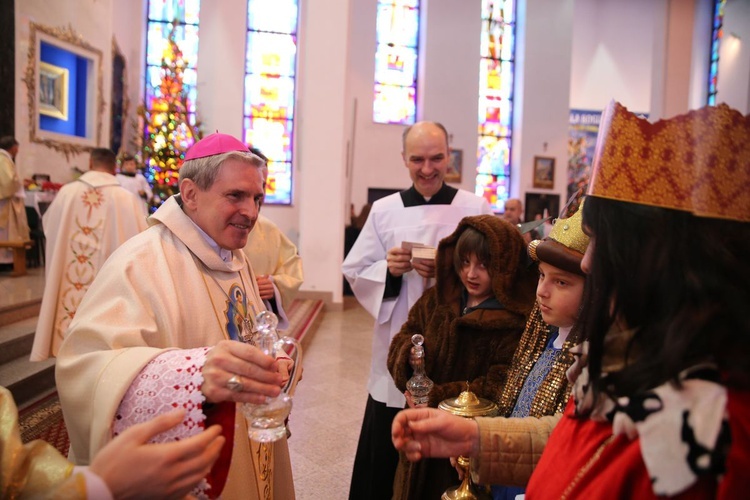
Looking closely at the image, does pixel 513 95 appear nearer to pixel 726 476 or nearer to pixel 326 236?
pixel 326 236

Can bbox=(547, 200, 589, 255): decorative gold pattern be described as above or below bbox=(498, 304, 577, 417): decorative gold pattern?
above

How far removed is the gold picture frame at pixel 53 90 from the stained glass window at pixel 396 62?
704 centimetres

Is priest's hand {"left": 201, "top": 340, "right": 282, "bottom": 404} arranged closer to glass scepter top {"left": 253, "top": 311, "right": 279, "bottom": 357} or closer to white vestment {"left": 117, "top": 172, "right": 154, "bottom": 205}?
glass scepter top {"left": 253, "top": 311, "right": 279, "bottom": 357}

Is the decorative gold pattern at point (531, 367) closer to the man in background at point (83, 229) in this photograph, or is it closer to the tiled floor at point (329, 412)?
the tiled floor at point (329, 412)

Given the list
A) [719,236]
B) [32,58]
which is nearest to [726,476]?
[719,236]

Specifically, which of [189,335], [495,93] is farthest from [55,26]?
[495,93]

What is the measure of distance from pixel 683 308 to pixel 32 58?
35.4ft

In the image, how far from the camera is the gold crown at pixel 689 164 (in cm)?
91

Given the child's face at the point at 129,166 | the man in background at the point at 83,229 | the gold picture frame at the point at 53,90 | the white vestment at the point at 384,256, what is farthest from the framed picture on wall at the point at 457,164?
the white vestment at the point at 384,256

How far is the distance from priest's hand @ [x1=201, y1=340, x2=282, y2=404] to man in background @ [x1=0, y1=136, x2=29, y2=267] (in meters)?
7.64

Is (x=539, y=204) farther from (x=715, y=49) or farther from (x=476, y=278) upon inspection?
(x=476, y=278)

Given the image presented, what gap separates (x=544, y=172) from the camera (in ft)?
51.5

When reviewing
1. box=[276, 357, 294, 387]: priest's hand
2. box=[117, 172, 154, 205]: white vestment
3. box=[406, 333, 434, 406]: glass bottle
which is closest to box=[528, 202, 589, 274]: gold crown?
box=[406, 333, 434, 406]: glass bottle

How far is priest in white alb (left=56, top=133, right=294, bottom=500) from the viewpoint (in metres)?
1.33
